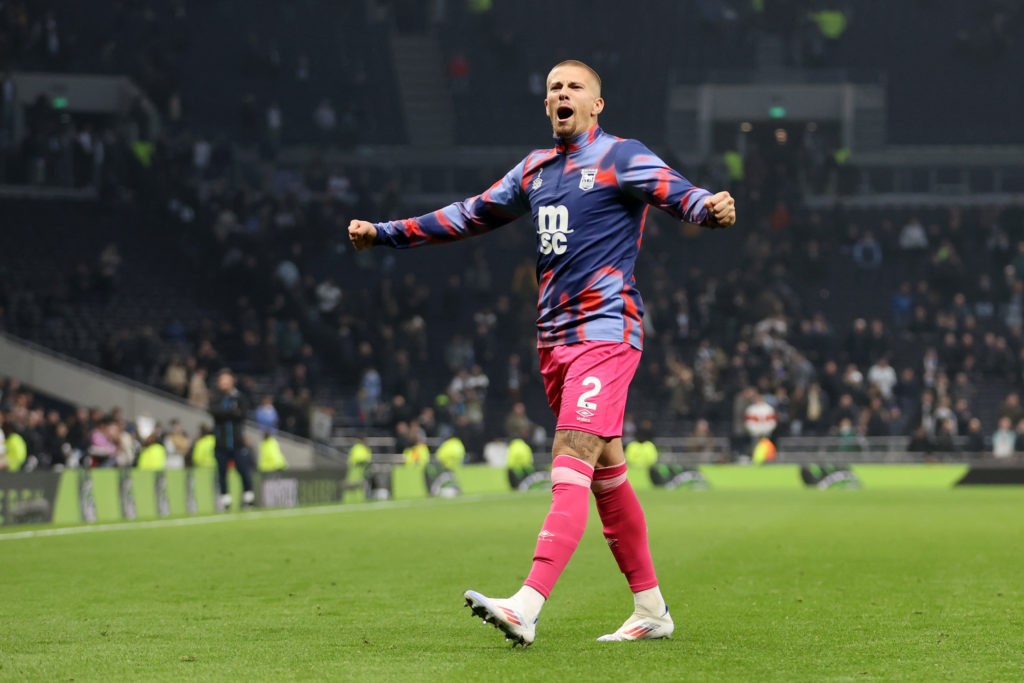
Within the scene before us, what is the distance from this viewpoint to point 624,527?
748 cm

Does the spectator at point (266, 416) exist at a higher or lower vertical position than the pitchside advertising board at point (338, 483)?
higher

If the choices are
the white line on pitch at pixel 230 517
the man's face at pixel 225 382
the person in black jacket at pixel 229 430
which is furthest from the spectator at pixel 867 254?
the man's face at pixel 225 382

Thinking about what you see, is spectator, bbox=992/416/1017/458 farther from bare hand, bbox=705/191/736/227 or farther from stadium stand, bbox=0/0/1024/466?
bare hand, bbox=705/191/736/227

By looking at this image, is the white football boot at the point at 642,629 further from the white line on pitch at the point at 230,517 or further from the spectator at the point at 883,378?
the spectator at the point at 883,378

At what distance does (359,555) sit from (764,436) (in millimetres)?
21749

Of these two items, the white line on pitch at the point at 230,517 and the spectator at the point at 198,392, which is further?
the spectator at the point at 198,392

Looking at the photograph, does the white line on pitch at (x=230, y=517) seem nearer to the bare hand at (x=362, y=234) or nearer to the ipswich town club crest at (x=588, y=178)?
the bare hand at (x=362, y=234)

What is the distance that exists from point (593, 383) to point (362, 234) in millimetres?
1225

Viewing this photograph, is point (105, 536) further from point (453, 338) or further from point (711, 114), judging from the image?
point (711, 114)

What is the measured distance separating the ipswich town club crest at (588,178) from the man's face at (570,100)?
7.4 inches

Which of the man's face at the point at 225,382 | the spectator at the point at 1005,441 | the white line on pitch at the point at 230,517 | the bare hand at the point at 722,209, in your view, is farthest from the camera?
the spectator at the point at 1005,441

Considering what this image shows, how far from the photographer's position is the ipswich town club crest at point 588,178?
7.26m

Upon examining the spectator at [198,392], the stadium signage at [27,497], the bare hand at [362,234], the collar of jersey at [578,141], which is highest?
the collar of jersey at [578,141]

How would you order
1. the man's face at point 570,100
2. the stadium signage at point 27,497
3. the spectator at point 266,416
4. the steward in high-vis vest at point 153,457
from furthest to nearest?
the spectator at point 266,416 < the steward in high-vis vest at point 153,457 < the stadium signage at point 27,497 < the man's face at point 570,100
